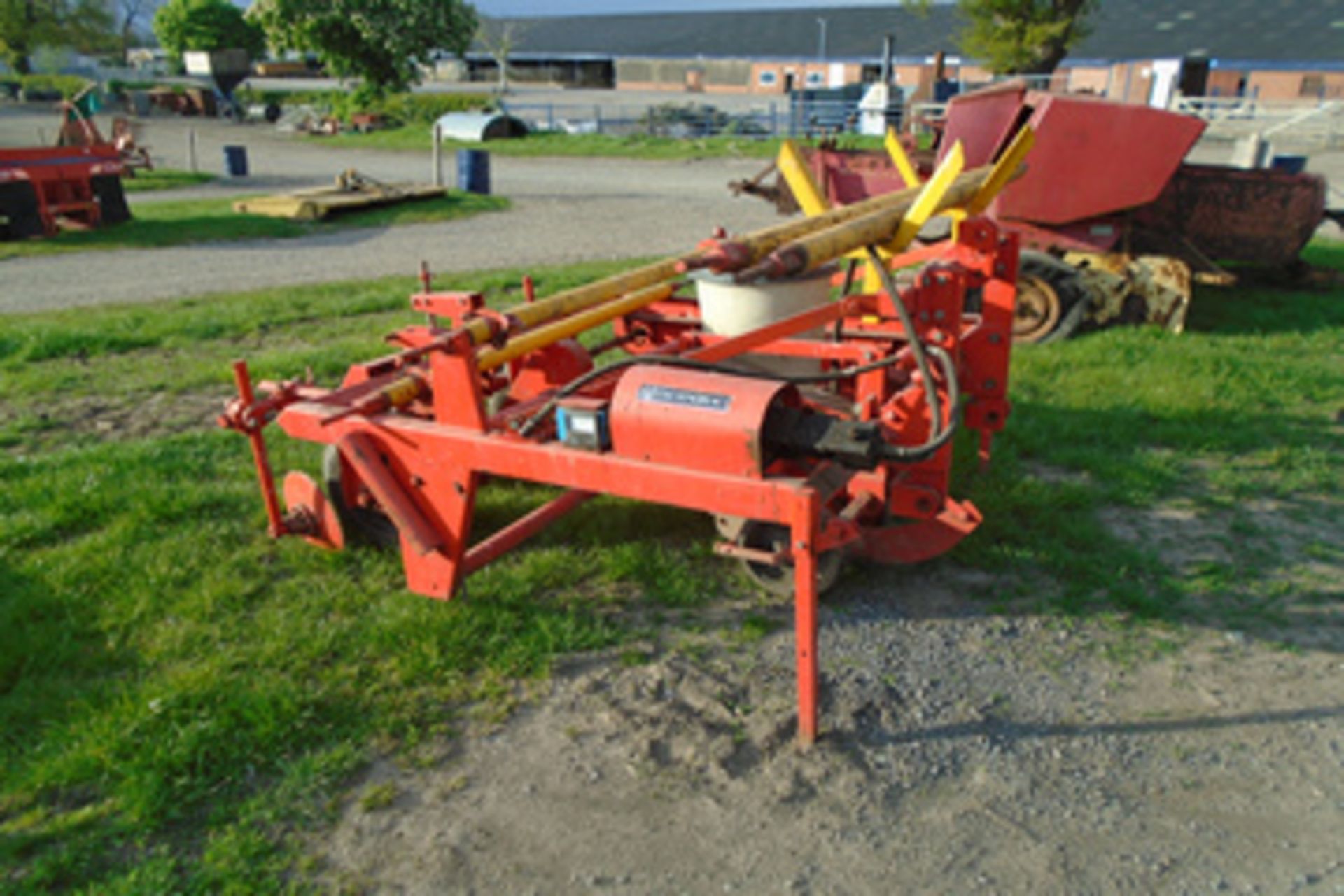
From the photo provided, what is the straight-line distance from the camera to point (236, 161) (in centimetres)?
2262

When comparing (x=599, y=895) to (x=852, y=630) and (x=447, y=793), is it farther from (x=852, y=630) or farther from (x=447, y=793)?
(x=852, y=630)

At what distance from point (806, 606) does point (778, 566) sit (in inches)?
42.6

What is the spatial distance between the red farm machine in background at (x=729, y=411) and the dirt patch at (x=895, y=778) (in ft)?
1.18

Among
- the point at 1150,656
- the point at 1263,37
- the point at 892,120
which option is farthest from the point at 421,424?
the point at 1263,37

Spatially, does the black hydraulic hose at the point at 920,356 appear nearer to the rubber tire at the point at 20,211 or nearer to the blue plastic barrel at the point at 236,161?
the rubber tire at the point at 20,211

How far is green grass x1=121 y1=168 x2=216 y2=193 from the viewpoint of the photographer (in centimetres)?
2069

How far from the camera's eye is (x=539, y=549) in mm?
4684

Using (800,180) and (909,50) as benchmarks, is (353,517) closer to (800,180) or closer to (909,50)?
(800,180)

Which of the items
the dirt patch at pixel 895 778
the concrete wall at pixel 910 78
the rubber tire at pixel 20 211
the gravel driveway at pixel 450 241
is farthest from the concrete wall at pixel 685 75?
the dirt patch at pixel 895 778

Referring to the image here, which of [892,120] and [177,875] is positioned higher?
[892,120]

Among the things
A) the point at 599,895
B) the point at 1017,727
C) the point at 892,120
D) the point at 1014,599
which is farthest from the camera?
the point at 892,120

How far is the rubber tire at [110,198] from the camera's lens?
15.2 meters

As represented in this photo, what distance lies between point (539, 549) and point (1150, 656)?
2705 millimetres

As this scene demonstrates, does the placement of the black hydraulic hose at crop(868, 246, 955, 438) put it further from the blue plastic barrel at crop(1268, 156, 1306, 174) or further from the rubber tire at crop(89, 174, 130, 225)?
the rubber tire at crop(89, 174, 130, 225)
